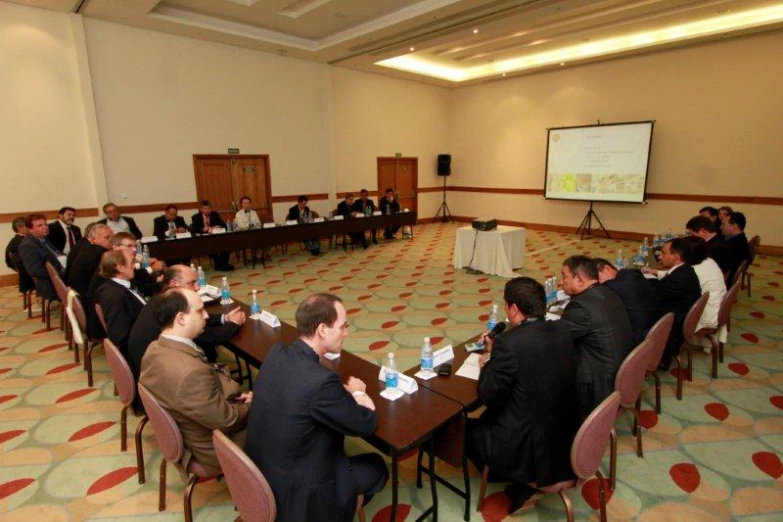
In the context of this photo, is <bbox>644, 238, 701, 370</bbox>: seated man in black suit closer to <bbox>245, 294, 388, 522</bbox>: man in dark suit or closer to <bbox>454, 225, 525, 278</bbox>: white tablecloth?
<bbox>245, 294, 388, 522</bbox>: man in dark suit

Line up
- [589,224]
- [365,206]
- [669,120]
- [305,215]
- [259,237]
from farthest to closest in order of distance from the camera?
[589,224], [365,206], [669,120], [305,215], [259,237]

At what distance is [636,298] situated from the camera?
279 cm

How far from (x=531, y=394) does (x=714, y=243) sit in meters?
3.86

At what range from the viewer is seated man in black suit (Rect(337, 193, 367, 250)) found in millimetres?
8942

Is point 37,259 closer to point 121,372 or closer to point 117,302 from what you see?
point 117,302

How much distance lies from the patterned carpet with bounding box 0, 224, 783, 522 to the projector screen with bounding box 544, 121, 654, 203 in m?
4.47

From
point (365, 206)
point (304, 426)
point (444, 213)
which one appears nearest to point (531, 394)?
point (304, 426)

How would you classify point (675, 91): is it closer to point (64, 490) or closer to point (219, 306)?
point (219, 306)

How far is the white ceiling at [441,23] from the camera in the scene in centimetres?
646

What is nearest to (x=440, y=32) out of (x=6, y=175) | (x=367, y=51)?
(x=367, y=51)

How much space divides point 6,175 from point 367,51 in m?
6.45

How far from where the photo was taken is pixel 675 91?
342 inches

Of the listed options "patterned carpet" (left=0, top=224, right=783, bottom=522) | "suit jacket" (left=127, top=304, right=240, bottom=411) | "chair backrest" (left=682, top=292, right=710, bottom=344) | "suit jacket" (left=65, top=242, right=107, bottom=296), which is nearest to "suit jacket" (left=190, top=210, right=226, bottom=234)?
"patterned carpet" (left=0, top=224, right=783, bottom=522)

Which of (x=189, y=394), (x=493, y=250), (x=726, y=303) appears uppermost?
(x=189, y=394)
